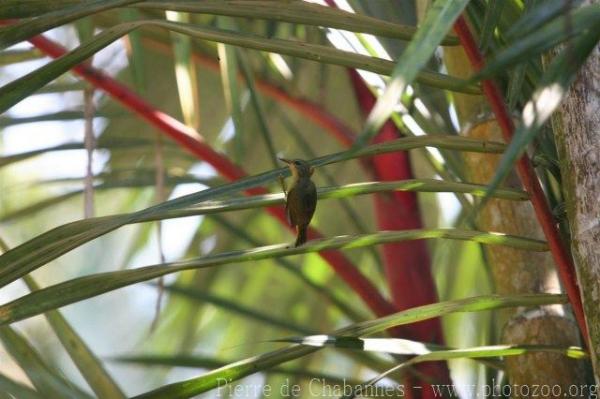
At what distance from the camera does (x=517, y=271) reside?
3.54ft

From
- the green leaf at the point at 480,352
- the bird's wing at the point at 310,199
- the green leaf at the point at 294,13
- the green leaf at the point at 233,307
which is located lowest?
the green leaf at the point at 480,352

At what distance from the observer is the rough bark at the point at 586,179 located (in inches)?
28.5

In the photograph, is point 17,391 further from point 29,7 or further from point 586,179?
point 586,179

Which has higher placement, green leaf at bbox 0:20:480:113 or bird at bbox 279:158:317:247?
green leaf at bbox 0:20:480:113

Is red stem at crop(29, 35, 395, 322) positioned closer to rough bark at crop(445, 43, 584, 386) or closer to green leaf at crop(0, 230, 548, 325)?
rough bark at crop(445, 43, 584, 386)

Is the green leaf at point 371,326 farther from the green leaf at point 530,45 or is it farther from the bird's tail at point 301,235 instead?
the green leaf at point 530,45

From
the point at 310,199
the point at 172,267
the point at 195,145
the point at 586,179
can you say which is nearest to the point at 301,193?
the point at 310,199

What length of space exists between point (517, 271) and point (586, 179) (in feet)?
1.19

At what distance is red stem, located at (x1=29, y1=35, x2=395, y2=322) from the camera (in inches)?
51.8

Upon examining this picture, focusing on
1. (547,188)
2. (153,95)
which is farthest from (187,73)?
(153,95)

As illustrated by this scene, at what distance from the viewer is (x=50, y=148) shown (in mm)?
1503

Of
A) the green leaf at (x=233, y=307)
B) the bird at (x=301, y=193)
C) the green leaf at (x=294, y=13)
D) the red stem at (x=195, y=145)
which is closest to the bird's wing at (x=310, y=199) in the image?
the bird at (x=301, y=193)

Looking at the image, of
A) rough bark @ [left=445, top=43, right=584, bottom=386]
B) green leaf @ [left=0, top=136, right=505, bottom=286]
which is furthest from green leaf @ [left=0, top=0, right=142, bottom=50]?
rough bark @ [left=445, top=43, right=584, bottom=386]

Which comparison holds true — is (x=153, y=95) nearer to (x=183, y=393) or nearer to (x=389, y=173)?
(x=389, y=173)
